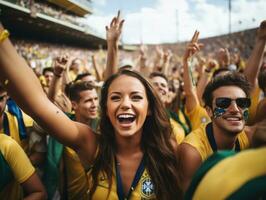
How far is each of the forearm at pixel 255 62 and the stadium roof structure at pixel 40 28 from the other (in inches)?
411

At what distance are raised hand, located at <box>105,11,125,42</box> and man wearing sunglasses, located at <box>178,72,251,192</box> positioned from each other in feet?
3.68

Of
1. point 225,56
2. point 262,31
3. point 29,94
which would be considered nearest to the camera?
point 29,94

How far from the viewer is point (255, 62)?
10.6ft

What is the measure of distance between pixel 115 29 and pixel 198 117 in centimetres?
138

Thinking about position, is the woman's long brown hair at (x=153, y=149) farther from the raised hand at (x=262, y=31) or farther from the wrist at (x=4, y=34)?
the raised hand at (x=262, y=31)

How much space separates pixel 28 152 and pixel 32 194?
27.5 inches

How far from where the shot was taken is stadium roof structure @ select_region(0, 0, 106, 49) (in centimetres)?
Result: 1542

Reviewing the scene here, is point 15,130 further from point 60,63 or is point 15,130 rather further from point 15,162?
point 60,63

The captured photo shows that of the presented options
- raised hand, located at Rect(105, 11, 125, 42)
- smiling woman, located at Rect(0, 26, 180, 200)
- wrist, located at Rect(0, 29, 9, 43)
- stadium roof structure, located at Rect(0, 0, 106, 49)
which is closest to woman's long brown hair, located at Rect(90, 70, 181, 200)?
smiling woman, located at Rect(0, 26, 180, 200)

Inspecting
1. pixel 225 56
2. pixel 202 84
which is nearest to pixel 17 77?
pixel 202 84

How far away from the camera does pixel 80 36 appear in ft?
93.6

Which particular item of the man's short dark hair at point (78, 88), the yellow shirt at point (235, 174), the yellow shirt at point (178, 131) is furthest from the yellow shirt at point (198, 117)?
the yellow shirt at point (235, 174)

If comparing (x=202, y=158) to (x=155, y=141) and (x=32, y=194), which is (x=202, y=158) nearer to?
(x=155, y=141)

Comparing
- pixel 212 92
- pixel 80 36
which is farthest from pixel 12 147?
pixel 80 36
